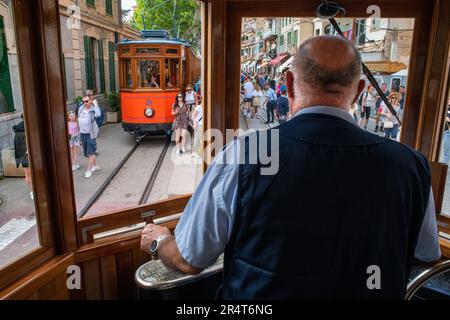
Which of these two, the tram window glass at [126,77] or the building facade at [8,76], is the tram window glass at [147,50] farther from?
the building facade at [8,76]

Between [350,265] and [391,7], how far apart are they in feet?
6.41

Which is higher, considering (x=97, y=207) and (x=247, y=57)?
(x=247, y=57)

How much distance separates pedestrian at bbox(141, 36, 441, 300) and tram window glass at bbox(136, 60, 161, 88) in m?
6.72

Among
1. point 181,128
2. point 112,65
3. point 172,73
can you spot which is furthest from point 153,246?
point 172,73

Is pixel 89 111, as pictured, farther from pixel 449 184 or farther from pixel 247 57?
pixel 449 184

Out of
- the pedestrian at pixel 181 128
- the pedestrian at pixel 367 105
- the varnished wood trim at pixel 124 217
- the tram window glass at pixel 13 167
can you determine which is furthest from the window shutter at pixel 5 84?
the pedestrian at pixel 181 128

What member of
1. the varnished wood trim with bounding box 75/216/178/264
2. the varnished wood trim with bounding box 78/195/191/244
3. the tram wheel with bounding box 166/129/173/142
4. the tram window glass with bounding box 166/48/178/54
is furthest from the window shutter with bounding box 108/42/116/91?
the varnished wood trim with bounding box 75/216/178/264

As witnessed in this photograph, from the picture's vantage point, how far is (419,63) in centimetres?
244

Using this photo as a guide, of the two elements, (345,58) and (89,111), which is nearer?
(345,58)

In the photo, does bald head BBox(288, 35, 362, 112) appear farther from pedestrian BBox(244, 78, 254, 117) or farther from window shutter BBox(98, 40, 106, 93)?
window shutter BBox(98, 40, 106, 93)

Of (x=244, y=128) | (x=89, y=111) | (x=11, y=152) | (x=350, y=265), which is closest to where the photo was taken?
(x=350, y=265)

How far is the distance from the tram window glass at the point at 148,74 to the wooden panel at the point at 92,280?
584cm
